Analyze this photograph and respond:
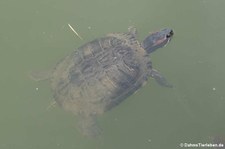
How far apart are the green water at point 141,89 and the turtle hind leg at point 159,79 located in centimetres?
8

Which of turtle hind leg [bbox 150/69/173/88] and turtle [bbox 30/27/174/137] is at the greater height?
turtle [bbox 30/27/174/137]

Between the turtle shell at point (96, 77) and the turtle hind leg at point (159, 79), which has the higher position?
the turtle shell at point (96, 77)

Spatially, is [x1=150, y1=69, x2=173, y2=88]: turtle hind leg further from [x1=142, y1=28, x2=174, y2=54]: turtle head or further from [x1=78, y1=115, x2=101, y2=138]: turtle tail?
[x1=78, y1=115, x2=101, y2=138]: turtle tail

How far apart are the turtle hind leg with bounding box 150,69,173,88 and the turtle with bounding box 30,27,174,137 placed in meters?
0.06

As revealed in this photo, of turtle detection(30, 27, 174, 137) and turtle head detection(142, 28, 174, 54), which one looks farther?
turtle head detection(142, 28, 174, 54)

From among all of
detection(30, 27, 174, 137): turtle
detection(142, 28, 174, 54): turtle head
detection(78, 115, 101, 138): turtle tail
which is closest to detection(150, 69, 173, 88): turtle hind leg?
detection(30, 27, 174, 137): turtle

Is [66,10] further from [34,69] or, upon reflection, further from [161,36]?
[161,36]

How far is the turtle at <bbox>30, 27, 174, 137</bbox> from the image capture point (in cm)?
294

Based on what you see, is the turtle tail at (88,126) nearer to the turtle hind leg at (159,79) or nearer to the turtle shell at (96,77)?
the turtle shell at (96,77)

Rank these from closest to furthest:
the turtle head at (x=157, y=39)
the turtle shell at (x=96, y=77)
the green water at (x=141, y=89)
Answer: the turtle shell at (x=96, y=77)
the green water at (x=141, y=89)
the turtle head at (x=157, y=39)

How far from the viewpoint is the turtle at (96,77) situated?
9.63 feet

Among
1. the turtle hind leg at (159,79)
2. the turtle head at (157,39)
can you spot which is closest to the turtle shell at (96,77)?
the turtle hind leg at (159,79)

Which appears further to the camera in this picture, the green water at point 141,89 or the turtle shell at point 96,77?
the green water at point 141,89

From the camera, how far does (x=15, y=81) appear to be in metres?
3.26
